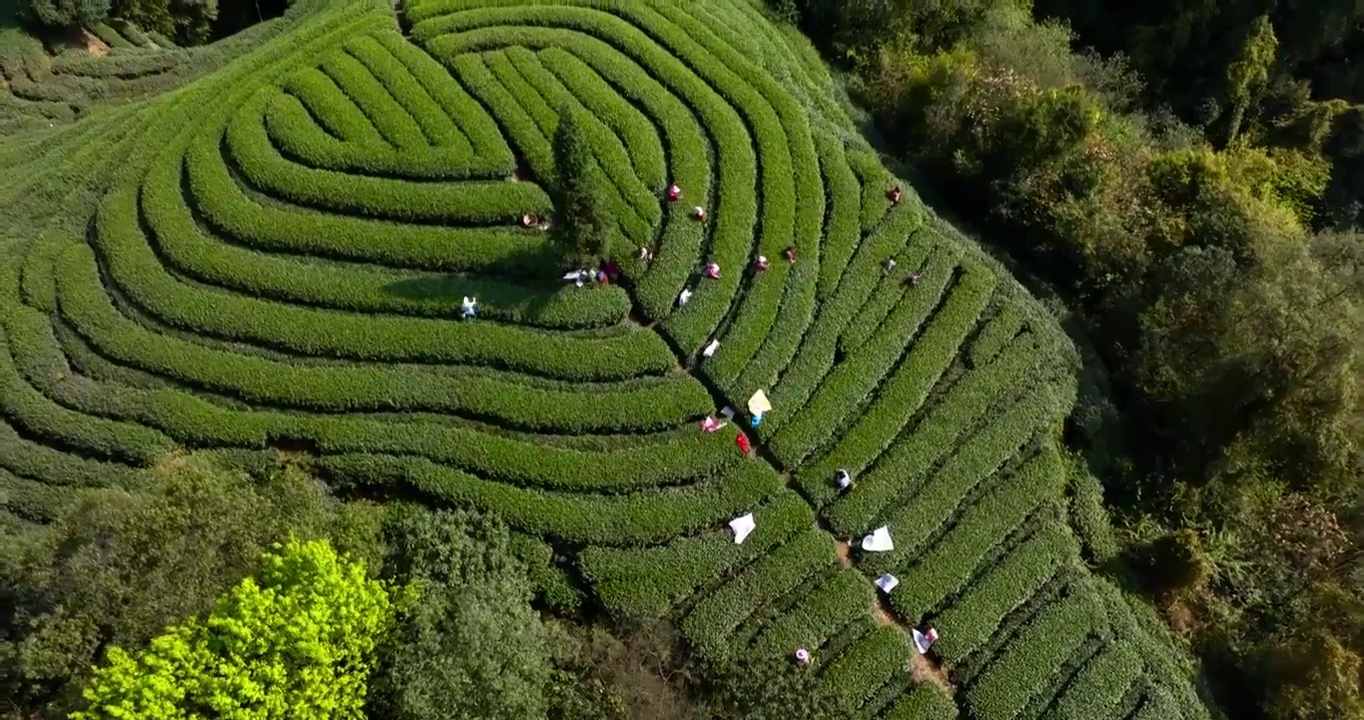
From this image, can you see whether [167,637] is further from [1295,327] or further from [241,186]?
[1295,327]

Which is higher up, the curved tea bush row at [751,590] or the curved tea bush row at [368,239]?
the curved tea bush row at [368,239]

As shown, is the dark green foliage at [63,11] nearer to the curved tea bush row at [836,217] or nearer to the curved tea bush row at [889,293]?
the curved tea bush row at [836,217]

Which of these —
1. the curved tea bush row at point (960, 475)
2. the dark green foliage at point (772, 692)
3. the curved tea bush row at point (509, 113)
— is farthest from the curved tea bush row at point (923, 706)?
the curved tea bush row at point (509, 113)

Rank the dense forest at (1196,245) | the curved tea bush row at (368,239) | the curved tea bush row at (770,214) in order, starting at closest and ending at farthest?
1. the dense forest at (1196,245)
2. the curved tea bush row at (770,214)
3. the curved tea bush row at (368,239)

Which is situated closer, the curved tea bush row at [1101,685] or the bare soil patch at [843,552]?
the curved tea bush row at [1101,685]

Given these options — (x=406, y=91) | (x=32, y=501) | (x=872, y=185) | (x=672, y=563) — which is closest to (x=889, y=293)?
(x=872, y=185)

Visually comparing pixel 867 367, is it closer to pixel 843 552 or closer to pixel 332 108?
pixel 843 552
